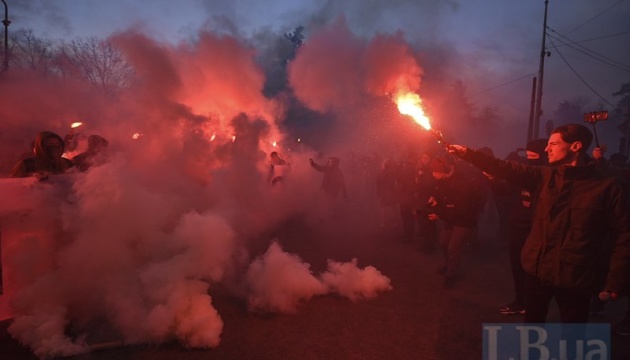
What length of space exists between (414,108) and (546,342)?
2870mm

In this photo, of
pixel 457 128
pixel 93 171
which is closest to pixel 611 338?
pixel 93 171

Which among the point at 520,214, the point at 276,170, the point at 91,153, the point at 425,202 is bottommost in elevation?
the point at 520,214

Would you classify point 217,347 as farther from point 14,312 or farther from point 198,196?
point 198,196

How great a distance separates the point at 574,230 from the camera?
9.43 ft

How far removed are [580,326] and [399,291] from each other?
8.83 feet

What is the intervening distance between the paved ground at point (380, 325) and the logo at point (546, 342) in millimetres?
133

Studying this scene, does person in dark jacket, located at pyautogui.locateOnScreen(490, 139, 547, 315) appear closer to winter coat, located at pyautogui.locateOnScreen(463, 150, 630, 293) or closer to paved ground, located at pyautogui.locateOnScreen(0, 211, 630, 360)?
paved ground, located at pyautogui.locateOnScreen(0, 211, 630, 360)

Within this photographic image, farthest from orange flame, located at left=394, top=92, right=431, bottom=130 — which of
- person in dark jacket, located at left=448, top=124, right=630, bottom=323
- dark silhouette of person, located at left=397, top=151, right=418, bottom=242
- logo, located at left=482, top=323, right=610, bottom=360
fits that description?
dark silhouette of person, located at left=397, top=151, right=418, bottom=242

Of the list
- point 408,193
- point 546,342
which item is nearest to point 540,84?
point 408,193

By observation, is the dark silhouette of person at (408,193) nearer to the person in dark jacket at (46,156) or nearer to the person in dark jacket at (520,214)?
the person in dark jacket at (520,214)

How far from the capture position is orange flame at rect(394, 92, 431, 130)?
409 cm

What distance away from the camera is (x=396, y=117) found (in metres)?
26.9

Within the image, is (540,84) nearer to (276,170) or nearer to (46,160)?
(276,170)

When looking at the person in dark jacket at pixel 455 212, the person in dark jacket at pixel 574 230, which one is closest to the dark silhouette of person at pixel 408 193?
the person in dark jacket at pixel 455 212
